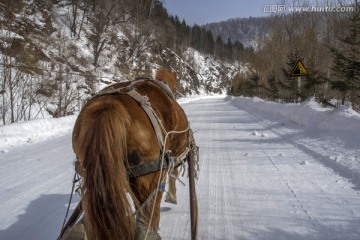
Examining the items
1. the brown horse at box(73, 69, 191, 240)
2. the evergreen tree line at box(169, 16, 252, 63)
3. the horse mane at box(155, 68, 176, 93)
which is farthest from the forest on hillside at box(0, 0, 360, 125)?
the evergreen tree line at box(169, 16, 252, 63)

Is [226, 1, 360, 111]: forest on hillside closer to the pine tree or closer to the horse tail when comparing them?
the pine tree

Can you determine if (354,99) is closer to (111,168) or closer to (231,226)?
(231,226)

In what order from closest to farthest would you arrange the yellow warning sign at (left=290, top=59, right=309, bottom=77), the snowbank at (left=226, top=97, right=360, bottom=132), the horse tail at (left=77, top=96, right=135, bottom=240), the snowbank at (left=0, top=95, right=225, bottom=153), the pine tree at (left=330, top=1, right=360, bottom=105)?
the horse tail at (left=77, top=96, right=135, bottom=240) → the snowbank at (left=226, top=97, right=360, bottom=132) → the snowbank at (left=0, top=95, right=225, bottom=153) → the pine tree at (left=330, top=1, right=360, bottom=105) → the yellow warning sign at (left=290, top=59, right=309, bottom=77)

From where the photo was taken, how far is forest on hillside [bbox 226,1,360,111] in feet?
35.7

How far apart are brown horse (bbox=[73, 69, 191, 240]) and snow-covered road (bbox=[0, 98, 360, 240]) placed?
3.90 ft

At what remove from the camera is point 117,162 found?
5.80 ft

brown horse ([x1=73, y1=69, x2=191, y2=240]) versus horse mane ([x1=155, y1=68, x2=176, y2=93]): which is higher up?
horse mane ([x1=155, y1=68, x2=176, y2=93])

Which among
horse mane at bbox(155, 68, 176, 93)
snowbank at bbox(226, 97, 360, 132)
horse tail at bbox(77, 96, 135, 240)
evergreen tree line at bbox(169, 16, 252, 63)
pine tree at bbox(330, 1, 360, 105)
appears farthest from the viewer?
evergreen tree line at bbox(169, 16, 252, 63)

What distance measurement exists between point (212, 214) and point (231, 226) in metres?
0.35

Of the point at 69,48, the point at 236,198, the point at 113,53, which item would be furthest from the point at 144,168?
the point at 113,53

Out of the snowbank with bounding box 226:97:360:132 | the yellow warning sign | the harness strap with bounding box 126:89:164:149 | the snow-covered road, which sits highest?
the yellow warning sign

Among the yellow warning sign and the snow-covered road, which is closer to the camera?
the snow-covered road

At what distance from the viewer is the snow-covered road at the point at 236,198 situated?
9.95ft

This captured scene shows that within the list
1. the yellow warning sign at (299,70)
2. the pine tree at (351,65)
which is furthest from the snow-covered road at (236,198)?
the yellow warning sign at (299,70)
